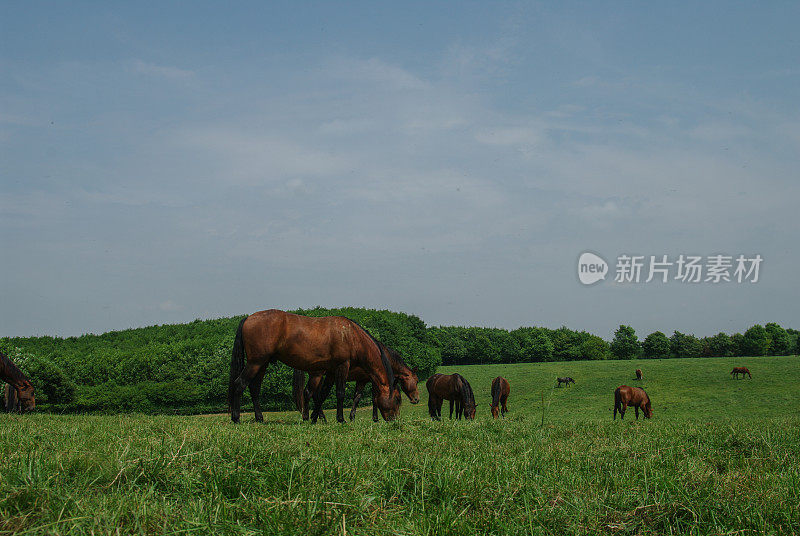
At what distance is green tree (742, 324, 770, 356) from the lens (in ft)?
276

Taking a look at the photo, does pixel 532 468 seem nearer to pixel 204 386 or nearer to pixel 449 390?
pixel 449 390

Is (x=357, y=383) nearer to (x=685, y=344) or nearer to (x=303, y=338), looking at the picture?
(x=303, y=338)

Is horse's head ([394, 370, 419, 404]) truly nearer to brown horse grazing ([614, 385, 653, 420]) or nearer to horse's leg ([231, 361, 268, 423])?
horse's leg ([231, 361, 268, 423])

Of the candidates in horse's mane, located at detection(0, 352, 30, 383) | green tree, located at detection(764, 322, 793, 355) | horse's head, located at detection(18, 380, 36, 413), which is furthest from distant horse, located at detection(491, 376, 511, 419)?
green tree, located at detection(764, 322, 793, 355)

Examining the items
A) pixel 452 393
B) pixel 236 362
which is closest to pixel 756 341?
pixel 452 393

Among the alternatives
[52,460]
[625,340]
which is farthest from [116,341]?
[625,340]

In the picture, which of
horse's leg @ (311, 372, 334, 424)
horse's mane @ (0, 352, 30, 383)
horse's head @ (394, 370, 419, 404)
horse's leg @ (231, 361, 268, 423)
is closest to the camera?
horse's leg @ (231, 361, 268, 423)

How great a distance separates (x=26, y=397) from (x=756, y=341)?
97.7 metres

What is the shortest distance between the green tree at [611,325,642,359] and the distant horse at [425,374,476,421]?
237 feet

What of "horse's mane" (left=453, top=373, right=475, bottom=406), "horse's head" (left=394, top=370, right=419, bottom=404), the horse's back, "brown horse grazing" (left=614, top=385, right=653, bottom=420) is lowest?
"brown horse grazing" (left=614, top=385, right=653, bottom=420)

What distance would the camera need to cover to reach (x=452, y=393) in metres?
20.6

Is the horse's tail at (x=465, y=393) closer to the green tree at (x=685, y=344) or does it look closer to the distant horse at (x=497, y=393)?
the distant horse at (x=497, y=393)

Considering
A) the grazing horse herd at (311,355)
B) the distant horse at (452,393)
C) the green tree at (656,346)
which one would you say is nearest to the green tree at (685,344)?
the green tree at (656,346)

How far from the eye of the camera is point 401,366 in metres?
18.1
